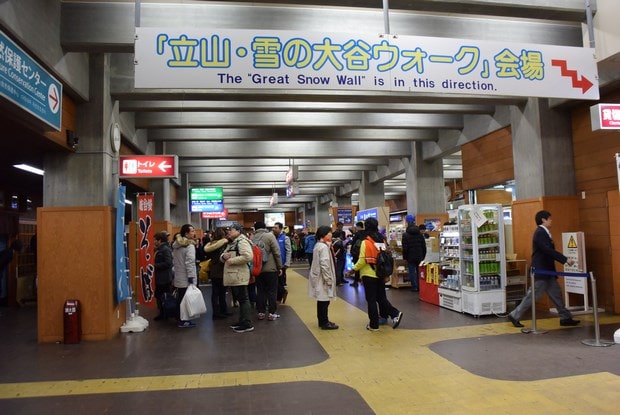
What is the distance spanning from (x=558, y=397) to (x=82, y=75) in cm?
704

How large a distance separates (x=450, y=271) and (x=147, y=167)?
5676mm

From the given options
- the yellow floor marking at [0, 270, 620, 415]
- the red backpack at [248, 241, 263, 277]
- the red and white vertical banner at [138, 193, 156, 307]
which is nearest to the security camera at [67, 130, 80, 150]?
the red and white vertical banner at [138, 193, 156, 307]

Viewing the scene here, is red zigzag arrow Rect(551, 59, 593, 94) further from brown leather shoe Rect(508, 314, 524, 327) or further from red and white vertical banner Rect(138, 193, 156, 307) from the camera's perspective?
red and white vertical banner Rect(138, 193, 156, 307)

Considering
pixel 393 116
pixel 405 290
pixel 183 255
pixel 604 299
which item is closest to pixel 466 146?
pixel 393 116

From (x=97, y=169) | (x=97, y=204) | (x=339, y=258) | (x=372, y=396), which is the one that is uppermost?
(x=97, y=169)

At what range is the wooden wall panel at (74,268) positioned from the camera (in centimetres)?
617

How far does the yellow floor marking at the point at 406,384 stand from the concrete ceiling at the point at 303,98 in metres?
4.02

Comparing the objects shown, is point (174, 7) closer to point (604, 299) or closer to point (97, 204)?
point (97, 204)

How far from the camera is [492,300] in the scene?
7.21 m

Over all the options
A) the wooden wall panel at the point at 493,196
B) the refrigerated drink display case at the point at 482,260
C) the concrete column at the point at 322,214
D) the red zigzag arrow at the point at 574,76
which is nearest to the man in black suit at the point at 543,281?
the refrigerated drink display case at the point at 482,260

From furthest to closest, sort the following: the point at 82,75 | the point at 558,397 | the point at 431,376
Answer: the point at 82,75, the point at 431,376, the point at 558,397

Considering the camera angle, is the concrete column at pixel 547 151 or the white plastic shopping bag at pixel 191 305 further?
the concrete column at pixel 547 151

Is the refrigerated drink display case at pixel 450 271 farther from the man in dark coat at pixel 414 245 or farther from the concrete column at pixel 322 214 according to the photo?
the concrete column at pixel 322 214

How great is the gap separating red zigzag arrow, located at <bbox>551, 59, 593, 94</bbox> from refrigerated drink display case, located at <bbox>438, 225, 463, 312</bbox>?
11.0ft
